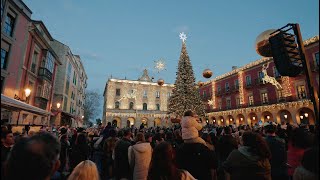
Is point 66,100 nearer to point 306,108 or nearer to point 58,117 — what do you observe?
point 58,117

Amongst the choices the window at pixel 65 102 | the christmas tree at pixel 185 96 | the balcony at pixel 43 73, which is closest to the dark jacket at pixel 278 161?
the christmas tree at pixel 185 96

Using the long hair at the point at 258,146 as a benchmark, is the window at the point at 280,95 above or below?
above

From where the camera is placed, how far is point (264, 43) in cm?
378

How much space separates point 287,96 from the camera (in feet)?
84.4

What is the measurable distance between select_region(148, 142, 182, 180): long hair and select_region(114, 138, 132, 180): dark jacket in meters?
1.56

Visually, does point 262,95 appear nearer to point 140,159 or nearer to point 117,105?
point 140,159

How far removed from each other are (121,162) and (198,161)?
1629mm

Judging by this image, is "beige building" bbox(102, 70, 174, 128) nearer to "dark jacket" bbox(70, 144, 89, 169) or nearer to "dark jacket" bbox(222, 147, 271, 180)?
"dark jacket" bbox(70, 144, 89, 169)

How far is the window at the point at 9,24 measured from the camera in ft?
48.7

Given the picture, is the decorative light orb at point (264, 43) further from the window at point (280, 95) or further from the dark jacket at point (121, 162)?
the window at point (280, 95)

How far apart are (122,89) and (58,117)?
76.1 feet

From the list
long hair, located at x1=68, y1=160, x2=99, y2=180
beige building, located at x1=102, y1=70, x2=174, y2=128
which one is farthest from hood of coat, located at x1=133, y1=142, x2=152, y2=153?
beige building, located at x1=102, y1=70, x2=174, y2=128

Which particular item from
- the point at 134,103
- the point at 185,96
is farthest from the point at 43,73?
the point at 134,103

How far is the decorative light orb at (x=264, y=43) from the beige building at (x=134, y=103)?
44468mm
